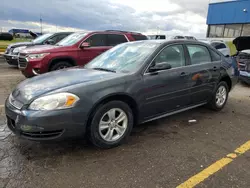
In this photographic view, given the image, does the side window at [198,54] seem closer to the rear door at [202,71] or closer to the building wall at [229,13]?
the rear door at [202,71]

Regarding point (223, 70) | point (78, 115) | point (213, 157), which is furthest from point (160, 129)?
point (223, 70)

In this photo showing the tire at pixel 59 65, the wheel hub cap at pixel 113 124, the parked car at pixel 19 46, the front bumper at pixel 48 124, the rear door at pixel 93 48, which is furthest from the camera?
the parked car at pixel 19 46

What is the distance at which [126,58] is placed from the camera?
401cm

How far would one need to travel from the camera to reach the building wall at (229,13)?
112 ft

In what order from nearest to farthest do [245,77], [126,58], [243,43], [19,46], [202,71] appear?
[126,58]
[202,71]
[245,77]
[19,46]
[243,43]

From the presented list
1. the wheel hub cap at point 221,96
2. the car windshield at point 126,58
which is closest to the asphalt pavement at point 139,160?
the wheel hub cap at point 221,96

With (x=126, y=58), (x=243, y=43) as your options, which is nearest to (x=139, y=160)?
(x=126, y=58)

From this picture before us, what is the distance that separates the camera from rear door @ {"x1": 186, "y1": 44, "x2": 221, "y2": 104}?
4.37 metres

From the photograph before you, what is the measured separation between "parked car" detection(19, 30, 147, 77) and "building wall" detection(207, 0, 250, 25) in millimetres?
31964

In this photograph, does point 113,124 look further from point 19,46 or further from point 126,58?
point 19,46

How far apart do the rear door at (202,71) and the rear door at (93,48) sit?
4067mm

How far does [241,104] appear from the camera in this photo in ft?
19.1

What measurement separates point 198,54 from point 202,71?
371mm

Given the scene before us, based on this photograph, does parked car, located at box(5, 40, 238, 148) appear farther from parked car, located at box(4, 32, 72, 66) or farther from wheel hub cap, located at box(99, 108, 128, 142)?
parked car, located at box(4, 32, 72, 66)
